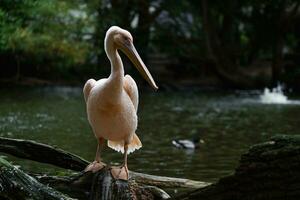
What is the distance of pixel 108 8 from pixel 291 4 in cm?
863

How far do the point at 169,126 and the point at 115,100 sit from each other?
10.7 metres

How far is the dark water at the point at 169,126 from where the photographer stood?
477 inches

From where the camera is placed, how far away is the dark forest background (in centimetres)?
3014

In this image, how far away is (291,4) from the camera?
110 ft

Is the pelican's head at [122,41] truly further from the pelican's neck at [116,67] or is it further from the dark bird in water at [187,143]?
the dark bird in water at [187,143]

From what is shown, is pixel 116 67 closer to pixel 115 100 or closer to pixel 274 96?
pixel 115 100

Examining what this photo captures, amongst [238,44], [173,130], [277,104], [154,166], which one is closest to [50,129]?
[173,130]

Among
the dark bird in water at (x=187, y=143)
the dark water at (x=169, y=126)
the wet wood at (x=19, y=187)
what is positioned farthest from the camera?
the dark bird in water at (x=187, y=143)

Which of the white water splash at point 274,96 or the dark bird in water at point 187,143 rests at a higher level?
the white water splash at point 274,96

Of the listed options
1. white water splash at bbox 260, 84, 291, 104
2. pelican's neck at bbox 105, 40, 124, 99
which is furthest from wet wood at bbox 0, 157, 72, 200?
white water splash at bbox 260, 84, 291, 104

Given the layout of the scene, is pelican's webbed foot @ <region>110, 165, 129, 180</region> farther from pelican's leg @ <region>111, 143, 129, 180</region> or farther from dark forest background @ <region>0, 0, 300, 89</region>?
dark forest background @ <region>0, 0, 300, 89</region>

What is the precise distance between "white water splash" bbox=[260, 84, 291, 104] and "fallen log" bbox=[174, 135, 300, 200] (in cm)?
1991

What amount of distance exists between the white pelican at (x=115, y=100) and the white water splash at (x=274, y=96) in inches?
744

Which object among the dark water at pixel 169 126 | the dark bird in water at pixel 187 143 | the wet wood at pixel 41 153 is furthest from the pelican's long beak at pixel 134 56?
the dark bird in water at pixel 187 143
